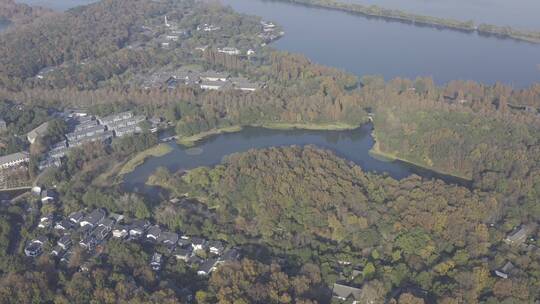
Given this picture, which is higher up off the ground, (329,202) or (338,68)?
(338,68)

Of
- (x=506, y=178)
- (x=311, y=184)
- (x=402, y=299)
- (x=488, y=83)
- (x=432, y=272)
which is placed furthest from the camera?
(x=488, y=83)

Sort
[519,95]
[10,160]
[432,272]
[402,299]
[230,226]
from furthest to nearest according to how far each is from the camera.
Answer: [519,95]
[10,160]
[230,226]
[432,272]
[402,299]

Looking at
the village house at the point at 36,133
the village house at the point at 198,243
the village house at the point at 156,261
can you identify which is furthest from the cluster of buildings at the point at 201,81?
the village house at the point at 156,261

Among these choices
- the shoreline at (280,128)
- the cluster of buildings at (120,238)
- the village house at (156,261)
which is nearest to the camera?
the village house at (156,261)

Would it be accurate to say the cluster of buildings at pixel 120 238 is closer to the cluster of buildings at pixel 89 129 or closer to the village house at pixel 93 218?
the village house at pixel 93 218

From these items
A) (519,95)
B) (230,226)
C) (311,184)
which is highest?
(519,95)

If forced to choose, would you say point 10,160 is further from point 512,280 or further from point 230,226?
point 512,280

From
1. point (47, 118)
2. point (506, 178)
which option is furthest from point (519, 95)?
point (47, 118)

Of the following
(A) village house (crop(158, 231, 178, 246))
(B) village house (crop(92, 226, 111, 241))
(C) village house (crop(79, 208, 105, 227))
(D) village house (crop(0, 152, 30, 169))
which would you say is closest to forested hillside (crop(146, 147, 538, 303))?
(A) village house (crop(158, 231, 178, 246))
